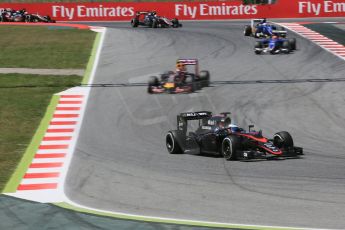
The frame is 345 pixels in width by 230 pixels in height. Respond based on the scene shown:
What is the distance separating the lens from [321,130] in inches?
846

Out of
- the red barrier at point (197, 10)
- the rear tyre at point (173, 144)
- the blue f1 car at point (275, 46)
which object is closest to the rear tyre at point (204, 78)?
the blue f1 car at point (275, 46)

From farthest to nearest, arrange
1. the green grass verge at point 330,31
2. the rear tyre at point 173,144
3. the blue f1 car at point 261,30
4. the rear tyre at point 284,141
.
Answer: the green grass verge at point 330,31
the blue f1 car at point 261,30
the rear tyre at point 173,144
the rear tyre at point 284,141

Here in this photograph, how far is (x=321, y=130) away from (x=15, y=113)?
387 inches

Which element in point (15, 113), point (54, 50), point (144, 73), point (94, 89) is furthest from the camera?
point (54, 50)

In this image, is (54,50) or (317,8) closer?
(54,50)

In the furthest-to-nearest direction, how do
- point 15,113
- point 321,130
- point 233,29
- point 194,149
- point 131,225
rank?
1. point 233,29
2. point 15,113
3. point 321,130
4. point 194,149
5. point 131,225

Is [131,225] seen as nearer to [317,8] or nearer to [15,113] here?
[15,113]

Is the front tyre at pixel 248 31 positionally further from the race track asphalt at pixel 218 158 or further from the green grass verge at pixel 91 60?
the green grass verge at pixel 91 60

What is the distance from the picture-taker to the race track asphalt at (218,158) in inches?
533

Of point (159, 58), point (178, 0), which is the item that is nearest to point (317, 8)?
point (178, 0)

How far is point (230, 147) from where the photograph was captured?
17.1 m

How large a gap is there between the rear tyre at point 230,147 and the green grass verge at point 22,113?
4732 millimetres

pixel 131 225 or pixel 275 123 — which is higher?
pixel 131 225

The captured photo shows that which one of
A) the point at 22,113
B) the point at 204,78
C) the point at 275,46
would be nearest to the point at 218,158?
the point at 22,113
